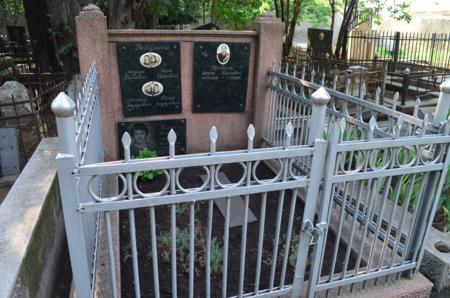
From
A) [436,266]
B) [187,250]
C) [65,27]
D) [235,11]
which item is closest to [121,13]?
[65,27]

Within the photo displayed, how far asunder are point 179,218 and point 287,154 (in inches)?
80.1

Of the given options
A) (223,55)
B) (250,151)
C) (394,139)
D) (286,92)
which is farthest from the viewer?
(223,55)

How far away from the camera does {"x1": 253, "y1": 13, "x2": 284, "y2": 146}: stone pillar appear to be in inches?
197

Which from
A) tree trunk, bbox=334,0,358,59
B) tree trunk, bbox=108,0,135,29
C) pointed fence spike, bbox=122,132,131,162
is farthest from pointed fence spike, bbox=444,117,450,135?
tree trunk, bbox=334,0,358,59

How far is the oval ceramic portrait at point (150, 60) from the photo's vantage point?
15.3 ft

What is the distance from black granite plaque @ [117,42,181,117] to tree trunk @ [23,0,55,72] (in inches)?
276

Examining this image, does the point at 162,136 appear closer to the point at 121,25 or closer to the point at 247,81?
the point at 247,81

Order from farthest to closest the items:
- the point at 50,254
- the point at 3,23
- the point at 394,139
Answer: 1. the point at 3,23
2. the point at 50,254
3. the point at 394,139

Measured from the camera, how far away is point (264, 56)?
511cm

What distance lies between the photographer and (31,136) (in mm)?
6191

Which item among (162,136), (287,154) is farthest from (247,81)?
(287,154)

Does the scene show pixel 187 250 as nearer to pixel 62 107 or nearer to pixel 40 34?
pixel 62 107

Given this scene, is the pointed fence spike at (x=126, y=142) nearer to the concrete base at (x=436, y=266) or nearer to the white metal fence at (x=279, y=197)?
the white metal fence at (x=279, y=197)

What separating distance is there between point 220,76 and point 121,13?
→ 359 cm
